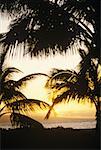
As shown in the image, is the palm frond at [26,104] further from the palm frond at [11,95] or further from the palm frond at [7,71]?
the palm frond at [7,71]

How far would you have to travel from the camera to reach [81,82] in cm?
569

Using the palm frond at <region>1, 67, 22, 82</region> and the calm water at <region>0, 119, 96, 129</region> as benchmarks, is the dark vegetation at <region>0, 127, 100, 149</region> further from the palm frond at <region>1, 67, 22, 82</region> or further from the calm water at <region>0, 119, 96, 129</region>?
the palm frond at <region>1, 67, 22, 82</region>

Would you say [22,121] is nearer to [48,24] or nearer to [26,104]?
[26,104]

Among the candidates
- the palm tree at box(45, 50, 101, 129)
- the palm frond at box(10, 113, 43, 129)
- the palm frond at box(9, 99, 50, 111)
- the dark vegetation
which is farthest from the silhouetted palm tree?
the palm frond at box(10, 113, 43, 129)

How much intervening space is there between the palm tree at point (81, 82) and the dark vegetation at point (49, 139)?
31 cm

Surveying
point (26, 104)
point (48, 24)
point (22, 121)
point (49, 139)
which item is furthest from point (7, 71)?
point (49, 139)

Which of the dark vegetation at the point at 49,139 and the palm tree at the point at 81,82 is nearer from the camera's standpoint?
the dark vegetation at the point at 49,139

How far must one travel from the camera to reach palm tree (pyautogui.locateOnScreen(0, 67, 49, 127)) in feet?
23.5

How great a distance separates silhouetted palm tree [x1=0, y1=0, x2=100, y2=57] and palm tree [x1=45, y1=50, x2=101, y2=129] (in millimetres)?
337

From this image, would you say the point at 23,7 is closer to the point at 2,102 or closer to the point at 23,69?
the point at 23,69

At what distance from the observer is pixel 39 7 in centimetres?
561

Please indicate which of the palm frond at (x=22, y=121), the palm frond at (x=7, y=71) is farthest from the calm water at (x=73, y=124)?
the palm frond at (x=7, y=71)

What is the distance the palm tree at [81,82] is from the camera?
5.47 m

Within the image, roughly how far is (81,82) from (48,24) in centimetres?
113
